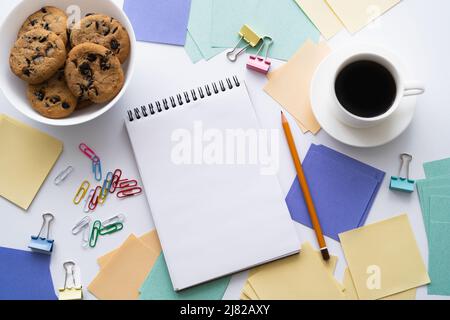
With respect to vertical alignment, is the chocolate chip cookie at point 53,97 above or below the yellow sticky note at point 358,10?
below

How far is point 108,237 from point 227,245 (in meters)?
0.28

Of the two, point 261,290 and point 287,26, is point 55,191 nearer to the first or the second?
point 261,290

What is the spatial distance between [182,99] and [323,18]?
381 millimetres

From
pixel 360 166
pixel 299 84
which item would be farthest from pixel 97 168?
pixel 360 166

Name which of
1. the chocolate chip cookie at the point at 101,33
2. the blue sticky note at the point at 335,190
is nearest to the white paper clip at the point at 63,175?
the chocolate chip cookie at the point at 101,33

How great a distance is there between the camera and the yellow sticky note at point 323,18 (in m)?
1.19

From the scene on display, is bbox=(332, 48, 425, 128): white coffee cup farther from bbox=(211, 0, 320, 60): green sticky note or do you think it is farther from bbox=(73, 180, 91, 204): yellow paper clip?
bbox=(73, 180, 91, 204): yellow paper clip

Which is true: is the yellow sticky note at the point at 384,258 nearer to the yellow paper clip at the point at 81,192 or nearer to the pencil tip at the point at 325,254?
the pencil tip at the point at 325,254

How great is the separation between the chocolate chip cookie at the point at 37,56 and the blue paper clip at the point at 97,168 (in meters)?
0.22

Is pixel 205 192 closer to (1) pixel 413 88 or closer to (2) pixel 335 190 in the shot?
(2) pixel 335 190

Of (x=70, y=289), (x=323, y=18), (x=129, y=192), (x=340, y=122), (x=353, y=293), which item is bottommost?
(x=70, y=289)

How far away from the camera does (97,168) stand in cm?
119

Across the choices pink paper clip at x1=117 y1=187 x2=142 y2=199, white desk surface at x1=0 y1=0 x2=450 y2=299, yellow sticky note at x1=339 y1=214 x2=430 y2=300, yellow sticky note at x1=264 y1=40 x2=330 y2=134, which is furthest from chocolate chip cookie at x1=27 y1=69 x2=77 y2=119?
yellow sticky note at x1=339 y1=214 x2=430 y2=300
